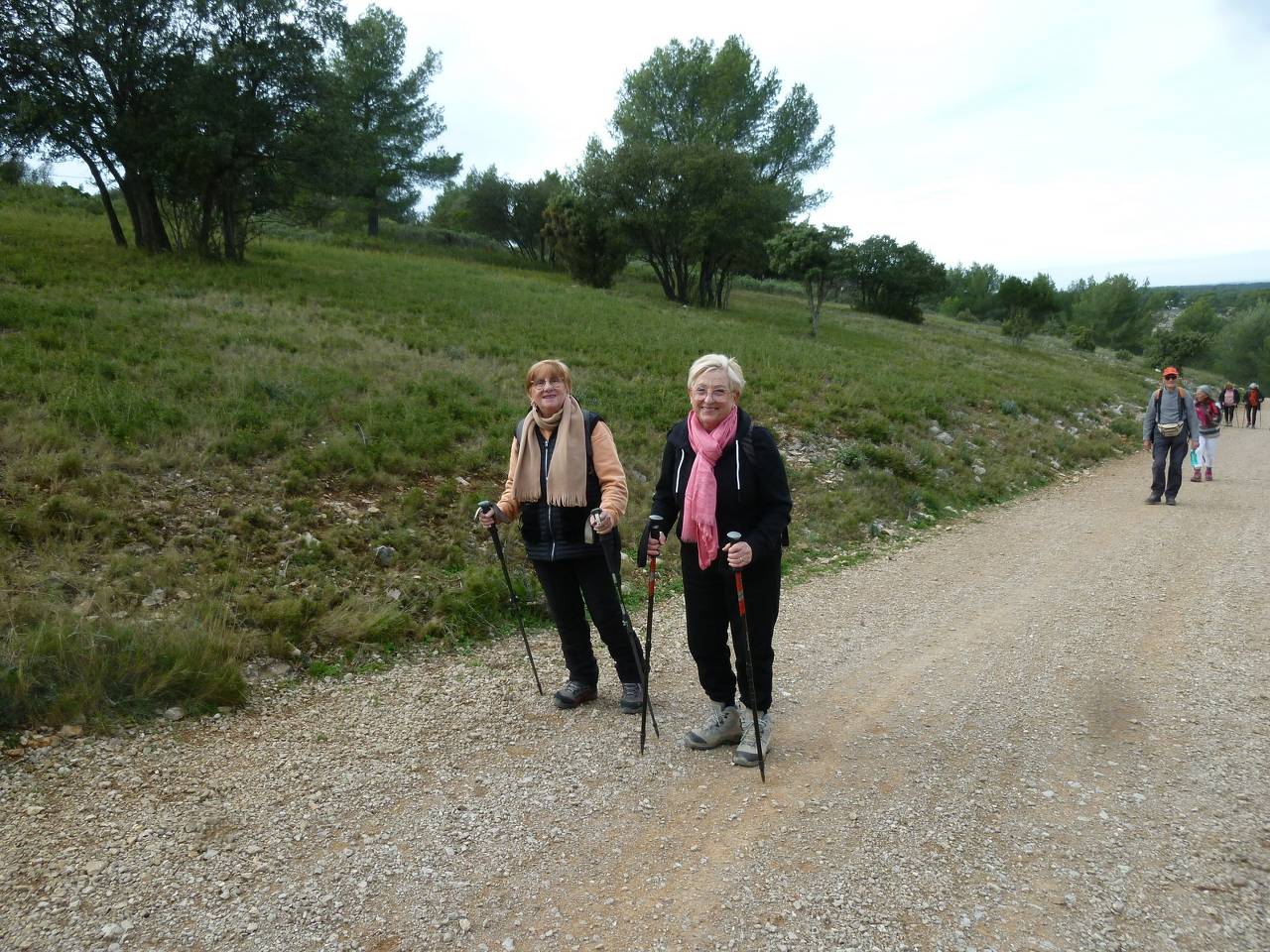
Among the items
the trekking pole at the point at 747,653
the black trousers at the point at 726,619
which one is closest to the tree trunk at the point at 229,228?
the black trousers at the point at 726,619

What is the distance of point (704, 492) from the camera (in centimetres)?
415

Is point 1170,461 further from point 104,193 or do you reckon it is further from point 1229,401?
point 104,193

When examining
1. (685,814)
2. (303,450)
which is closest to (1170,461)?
(685,814)

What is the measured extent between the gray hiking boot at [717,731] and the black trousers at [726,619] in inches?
2.6

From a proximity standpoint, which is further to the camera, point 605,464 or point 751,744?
point 605,464

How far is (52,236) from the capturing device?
66.1 feet

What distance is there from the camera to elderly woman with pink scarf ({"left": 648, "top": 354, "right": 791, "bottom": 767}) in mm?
4156

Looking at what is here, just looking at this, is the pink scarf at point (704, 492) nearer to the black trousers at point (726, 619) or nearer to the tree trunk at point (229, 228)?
the black trousers at point (726, 619)

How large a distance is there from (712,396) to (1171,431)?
10736mm

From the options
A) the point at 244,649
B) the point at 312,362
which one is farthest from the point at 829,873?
the point at 312,362

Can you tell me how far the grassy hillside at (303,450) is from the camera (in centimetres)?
557

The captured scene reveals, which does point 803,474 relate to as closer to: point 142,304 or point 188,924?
point 188,924

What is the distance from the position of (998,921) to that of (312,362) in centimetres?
1079

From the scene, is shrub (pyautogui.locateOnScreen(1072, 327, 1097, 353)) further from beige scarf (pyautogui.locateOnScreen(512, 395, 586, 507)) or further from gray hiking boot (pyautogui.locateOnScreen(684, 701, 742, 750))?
beige scarf (pyautogui.locateOnScreen(512, 395, 586, 507))
